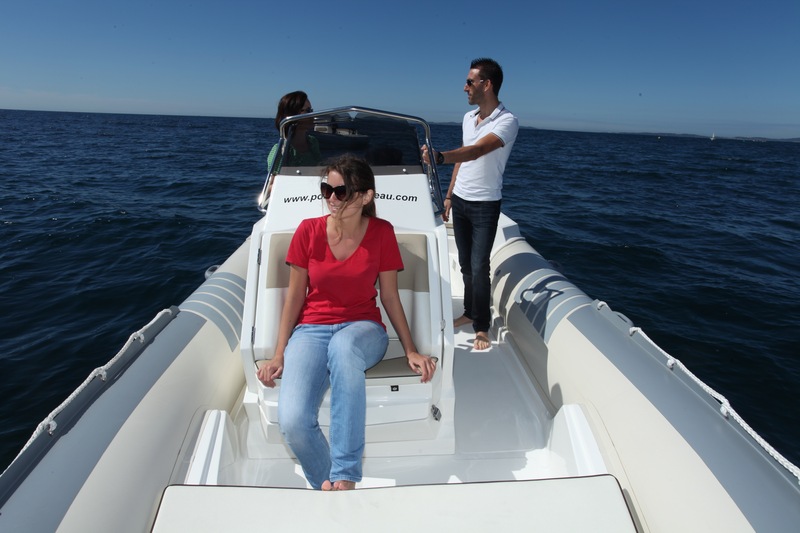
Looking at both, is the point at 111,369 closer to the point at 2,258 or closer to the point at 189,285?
the point at 189,285

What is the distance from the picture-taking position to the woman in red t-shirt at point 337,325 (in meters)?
1.72

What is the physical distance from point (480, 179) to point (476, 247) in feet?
1.42

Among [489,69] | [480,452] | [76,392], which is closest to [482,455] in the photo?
[480,452]

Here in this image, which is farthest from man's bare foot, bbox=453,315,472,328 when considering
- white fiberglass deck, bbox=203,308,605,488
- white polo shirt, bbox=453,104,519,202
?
white polo shirt, bbox=453,104,519,202

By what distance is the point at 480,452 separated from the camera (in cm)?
230

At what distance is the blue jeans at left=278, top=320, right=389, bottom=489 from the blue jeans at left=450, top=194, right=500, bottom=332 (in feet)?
4.10

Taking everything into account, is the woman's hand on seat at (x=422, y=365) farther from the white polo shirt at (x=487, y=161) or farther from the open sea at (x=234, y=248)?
the open sea at (x=234, y=248)

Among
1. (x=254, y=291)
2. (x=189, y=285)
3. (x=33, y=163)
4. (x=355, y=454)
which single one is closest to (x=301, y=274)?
(x=254, y=291)

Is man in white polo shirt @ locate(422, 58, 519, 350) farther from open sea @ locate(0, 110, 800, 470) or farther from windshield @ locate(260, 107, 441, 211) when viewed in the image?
open sea @ locate(0, 110, 800, 470)

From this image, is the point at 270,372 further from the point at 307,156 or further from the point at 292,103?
the point at 292,103

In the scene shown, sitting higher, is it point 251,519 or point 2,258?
point 251,519

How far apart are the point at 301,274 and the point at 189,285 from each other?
4.40 meters

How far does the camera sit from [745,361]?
448 cm

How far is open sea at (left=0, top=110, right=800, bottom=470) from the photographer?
4086 mm
